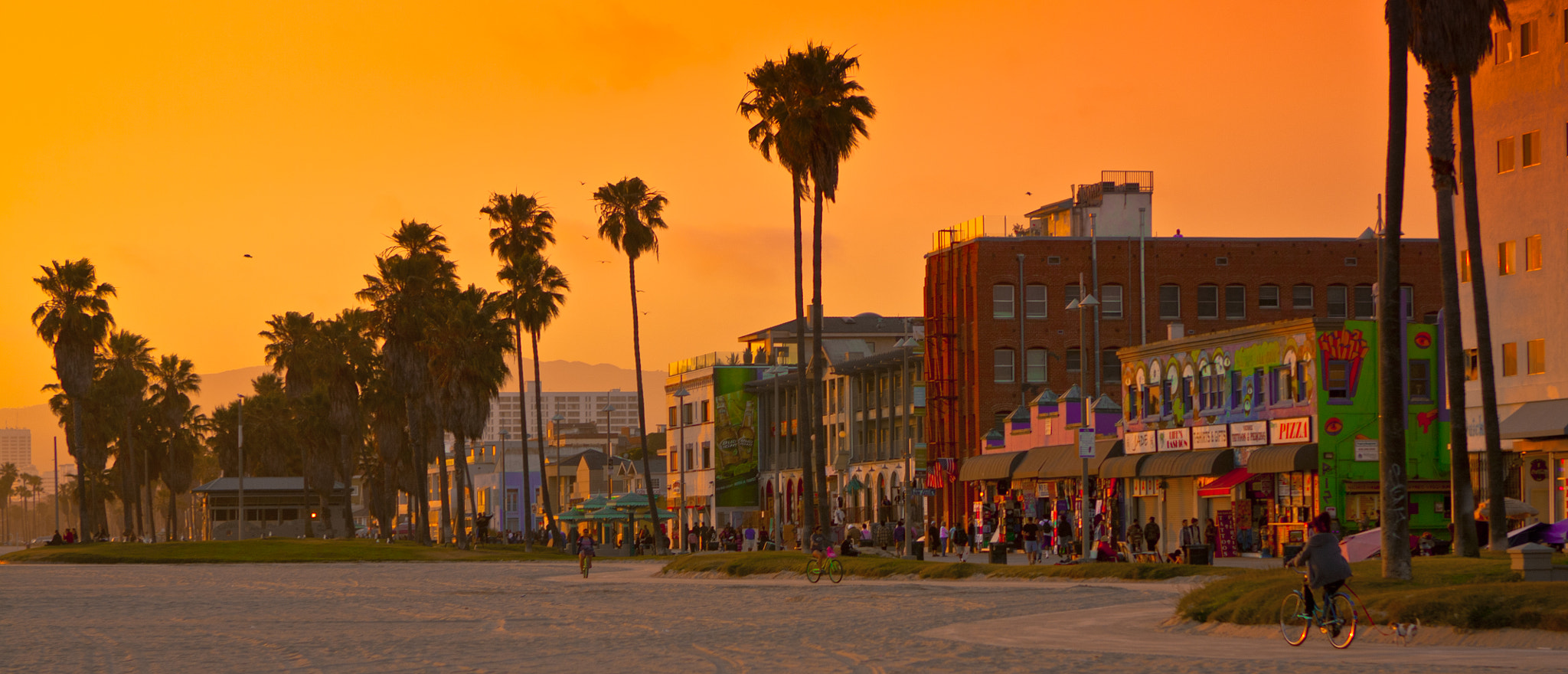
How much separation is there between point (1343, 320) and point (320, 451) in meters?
71.8

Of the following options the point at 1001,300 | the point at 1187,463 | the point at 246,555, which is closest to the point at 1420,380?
the point at 1187,463

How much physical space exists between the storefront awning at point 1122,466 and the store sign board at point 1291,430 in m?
6.61

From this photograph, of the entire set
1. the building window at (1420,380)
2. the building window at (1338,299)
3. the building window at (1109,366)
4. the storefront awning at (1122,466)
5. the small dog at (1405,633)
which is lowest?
the small dog at (1405,633)

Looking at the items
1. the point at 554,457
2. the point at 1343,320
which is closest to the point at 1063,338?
the point at 1343,320

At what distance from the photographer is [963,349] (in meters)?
80.8

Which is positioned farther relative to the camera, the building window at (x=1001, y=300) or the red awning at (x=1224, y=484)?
the building window at (x=1001, y=300)

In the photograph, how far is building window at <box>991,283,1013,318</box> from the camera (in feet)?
261

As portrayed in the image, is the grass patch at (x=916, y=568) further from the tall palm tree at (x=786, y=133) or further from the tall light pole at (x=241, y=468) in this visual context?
the tall light pole at (x=241, y=468)

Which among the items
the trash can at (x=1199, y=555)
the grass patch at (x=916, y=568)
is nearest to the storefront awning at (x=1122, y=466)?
the grass patch at (x=916, y=568)

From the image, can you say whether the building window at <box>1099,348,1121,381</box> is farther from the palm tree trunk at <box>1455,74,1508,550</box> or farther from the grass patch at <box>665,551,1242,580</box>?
the palm tree trunk at <box>1455,74,1508,550</box>

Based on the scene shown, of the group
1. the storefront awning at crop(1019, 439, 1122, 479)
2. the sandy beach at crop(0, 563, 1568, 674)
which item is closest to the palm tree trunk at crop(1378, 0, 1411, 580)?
the sandy beach at crop(0, 563, 1568, 674)

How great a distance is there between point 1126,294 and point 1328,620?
200 ft

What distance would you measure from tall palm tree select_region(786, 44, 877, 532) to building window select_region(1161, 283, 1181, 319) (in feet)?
107

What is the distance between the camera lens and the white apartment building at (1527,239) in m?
49.7
